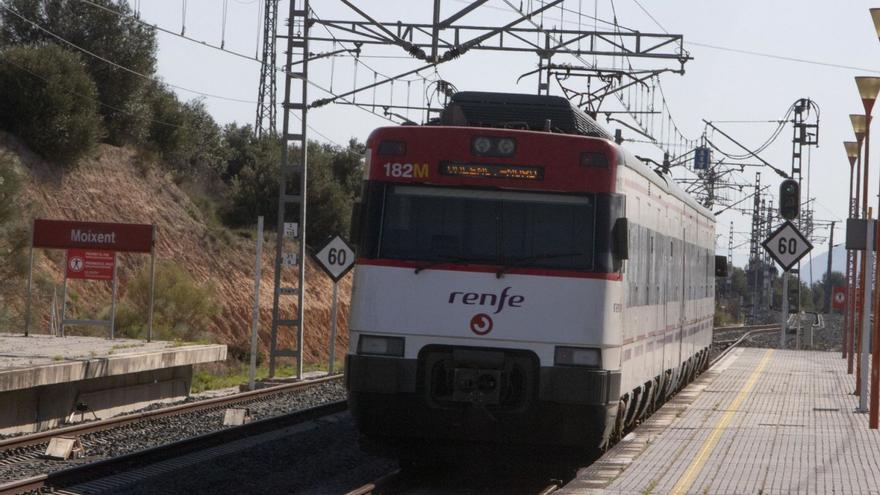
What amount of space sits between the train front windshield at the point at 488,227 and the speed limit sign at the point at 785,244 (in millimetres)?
20254

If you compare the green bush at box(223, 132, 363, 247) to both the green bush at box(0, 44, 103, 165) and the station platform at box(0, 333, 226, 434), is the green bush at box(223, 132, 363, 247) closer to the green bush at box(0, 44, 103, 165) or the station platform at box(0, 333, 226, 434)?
the green bush at box(0, 44, 103, 165)

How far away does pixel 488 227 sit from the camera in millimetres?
13133

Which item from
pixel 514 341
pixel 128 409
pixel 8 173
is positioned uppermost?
pixel 8 173

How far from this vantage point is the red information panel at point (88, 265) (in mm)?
29562

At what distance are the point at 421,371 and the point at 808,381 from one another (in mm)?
18769

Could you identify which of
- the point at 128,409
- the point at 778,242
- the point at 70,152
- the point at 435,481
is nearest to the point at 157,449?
the point at 435,481

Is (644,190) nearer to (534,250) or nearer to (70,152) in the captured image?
(534,250)

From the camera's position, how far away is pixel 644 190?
16.0 m

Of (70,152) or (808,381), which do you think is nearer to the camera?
(808,381)

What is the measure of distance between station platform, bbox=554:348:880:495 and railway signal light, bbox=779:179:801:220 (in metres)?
6.42

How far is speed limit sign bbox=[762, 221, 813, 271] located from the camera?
3247 cm

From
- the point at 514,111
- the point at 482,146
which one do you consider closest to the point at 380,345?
the point at 482,146

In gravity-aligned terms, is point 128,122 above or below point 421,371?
above

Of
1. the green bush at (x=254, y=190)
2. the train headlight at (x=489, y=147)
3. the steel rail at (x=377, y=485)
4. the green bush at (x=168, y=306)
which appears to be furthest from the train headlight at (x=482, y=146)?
the green bush at (x=254, y=190)
